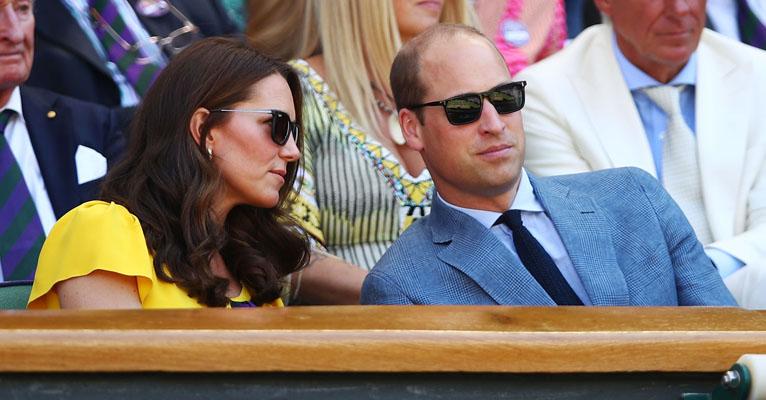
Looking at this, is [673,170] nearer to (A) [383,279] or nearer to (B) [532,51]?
(B) [532,51]

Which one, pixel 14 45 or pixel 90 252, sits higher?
pixel 90 252

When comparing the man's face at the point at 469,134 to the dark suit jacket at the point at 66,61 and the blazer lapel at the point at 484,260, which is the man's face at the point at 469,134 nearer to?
the blazer lapel at the point at 484,260

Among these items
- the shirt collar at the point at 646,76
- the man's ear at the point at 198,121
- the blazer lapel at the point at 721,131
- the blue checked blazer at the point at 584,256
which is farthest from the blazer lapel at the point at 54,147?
the blazer lapel at the point at 721,131

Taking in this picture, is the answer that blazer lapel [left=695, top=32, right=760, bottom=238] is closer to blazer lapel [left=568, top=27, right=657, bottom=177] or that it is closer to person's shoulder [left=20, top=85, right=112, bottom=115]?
blazer lapel [left=568, top=27, right=657, bottom=177]

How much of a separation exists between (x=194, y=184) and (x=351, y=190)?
0.89 meters

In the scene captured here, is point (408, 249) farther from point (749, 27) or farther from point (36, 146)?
point (749, 27)

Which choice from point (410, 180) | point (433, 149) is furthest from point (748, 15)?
point (433, 149)

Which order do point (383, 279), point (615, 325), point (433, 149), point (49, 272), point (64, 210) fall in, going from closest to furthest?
point (615, 325), point (49, 272), point (383, 279), point (433, 149), point (64, 210)

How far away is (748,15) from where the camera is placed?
4.50 metres

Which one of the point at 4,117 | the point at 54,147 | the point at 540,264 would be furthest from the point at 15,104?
the point at 540,264

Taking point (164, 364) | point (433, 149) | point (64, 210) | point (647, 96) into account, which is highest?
point (164, 364)

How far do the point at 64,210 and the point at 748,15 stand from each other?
93.9 inches

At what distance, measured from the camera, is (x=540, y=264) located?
2.73 m

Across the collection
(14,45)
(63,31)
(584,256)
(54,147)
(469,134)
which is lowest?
(54,147)
